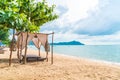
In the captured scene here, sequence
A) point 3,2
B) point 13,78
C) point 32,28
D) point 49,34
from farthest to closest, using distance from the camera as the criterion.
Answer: point 32,28 < point 49,34 < point 13,78 < point 3,2

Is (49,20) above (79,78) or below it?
above

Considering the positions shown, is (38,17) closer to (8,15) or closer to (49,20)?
(49,20)

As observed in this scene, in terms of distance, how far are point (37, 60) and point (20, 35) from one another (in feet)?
7.72

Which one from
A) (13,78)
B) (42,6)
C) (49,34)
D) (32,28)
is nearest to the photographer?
(13,78)

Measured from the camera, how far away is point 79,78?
11.1m

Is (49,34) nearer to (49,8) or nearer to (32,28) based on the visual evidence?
(32,28)

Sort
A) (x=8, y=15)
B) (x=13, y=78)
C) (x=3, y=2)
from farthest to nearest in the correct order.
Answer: (x=13, y=78)
(x=3, y=2)
(x=8, y=15)

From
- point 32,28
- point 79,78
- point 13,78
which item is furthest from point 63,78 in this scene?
point 32,28

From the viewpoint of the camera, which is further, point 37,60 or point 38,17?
point 38,17

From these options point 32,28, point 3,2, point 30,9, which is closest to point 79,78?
Answer: point 3,2

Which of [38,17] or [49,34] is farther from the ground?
[38,17]

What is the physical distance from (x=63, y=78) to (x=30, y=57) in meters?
7.12

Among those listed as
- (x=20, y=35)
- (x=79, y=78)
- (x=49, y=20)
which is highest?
(x=49, y=20)

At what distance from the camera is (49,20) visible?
882 inches
